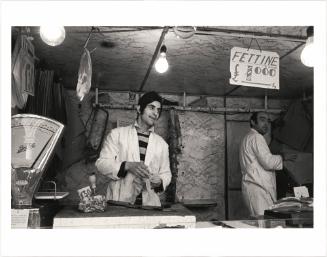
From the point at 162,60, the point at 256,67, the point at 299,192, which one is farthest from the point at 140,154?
the point at 299,192

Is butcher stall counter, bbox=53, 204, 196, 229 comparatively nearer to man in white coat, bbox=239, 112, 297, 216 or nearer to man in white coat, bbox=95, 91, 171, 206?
man in white coat, bbox=95, 91, 171, 206

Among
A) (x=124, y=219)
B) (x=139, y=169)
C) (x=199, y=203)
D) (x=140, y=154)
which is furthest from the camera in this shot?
(x=199, y=203)

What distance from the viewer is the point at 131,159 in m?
3.17

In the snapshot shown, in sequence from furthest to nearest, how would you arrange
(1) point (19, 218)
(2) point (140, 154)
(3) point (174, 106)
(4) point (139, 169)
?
(3) point (174, 106) → (2) point (140, 154) → (4) point (139, 169) → (1) point (19, 218)

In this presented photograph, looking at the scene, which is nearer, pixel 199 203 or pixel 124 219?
pixel 124 219

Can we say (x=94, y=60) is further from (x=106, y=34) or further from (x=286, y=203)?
(x=286, y=203)

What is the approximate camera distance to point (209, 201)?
5629mm

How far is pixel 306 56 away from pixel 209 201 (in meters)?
3.36

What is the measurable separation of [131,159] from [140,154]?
0.13 metres

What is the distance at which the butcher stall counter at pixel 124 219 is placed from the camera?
75.9 inches

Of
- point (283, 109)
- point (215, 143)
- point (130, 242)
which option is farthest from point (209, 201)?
point (130, 242)

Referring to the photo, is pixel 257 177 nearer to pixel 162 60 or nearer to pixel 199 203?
pixel 199 203

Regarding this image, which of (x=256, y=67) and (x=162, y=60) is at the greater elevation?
(x=162, y=60)

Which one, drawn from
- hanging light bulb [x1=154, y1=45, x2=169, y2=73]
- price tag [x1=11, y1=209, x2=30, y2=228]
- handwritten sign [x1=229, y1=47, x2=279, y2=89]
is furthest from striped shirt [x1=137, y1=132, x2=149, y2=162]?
price tag [x1=11, y1=209, x2=30, y2=228]
